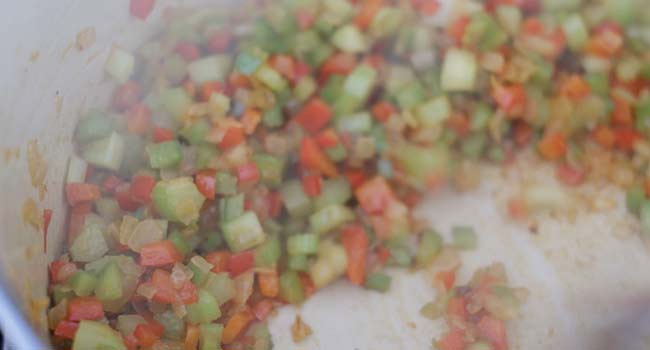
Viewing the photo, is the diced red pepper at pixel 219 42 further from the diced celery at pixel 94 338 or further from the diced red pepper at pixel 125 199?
the diced celery at pixel 94 338

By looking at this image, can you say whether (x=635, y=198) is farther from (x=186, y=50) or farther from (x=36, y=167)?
(x=36, y=167)

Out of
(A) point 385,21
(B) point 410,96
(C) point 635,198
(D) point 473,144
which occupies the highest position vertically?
(A) point 385,21

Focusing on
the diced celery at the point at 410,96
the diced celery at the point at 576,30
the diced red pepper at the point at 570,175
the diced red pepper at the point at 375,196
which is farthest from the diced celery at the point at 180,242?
the diced celery at the point at 576,30

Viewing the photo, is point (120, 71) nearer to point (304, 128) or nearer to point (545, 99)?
point (304, 128)

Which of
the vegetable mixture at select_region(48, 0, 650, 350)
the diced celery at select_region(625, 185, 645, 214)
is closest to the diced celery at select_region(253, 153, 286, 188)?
the vegetable mixture at select_region(48, 0, 650, 350)

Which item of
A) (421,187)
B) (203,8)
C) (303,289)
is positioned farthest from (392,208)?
(203,8)

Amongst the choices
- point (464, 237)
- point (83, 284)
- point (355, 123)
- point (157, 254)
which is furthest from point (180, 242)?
point (464, 237)
